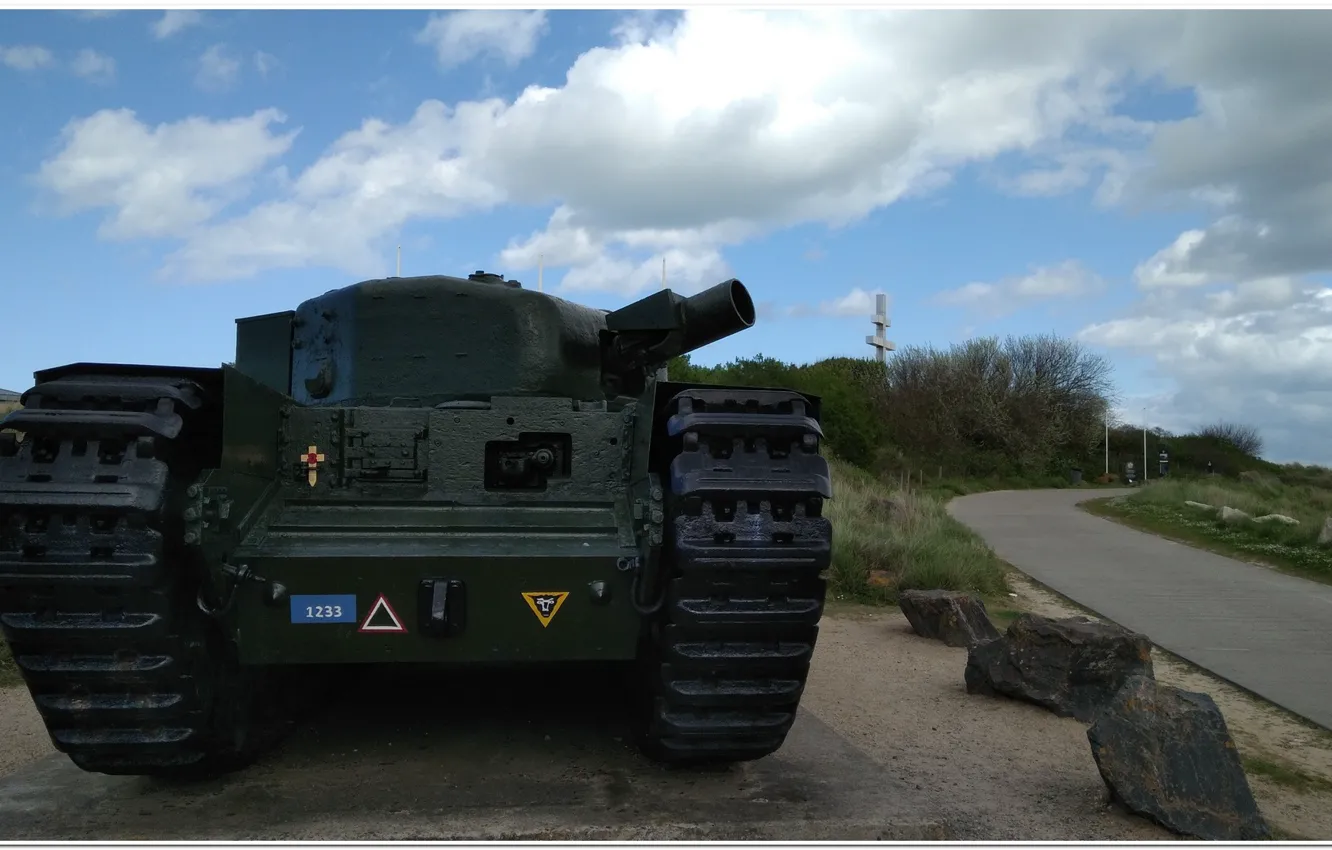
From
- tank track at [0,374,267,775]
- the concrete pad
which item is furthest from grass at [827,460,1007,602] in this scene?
tank track at [0,374,267,775]

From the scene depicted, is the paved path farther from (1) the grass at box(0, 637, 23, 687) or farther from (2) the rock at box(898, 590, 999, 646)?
(1) the grass at box(0, 637, 23, 687)

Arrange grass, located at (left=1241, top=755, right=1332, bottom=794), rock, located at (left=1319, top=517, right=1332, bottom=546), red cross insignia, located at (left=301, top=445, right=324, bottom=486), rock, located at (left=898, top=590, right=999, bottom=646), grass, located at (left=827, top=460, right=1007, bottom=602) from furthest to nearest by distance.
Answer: rock, located at (left=1319, top=517, right=1332, bottom=546) < grass, located at (left=827, top=460, right=1007, bottom=602) < rock, located at (left=898, top=590, right=999, bottom=646) < grass, located at (left=1241, top=755, right=1332, bottom=794) < red cross insignia, located at (left=301, top=445, right=324, bottom=486)

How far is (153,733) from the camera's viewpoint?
4406 mm

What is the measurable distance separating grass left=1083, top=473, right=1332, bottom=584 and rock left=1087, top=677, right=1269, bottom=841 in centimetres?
997

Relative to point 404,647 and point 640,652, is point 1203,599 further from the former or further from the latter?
point 404,647

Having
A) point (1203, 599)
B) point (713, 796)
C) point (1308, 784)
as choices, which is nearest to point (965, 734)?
point (1308, 784)

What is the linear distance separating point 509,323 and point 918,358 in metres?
40.9

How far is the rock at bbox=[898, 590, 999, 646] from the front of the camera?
9430mm

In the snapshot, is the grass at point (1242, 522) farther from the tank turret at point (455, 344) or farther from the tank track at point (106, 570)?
the tank track at point (106, 570)

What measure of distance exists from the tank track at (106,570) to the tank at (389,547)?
0.01 meters

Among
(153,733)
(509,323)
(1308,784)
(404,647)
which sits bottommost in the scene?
(1308,784)

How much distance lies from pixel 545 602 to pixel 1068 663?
3960 mm

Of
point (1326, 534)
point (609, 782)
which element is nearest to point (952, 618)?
point (609, 782)

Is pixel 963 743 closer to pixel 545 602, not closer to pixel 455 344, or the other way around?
pixel 545 602
